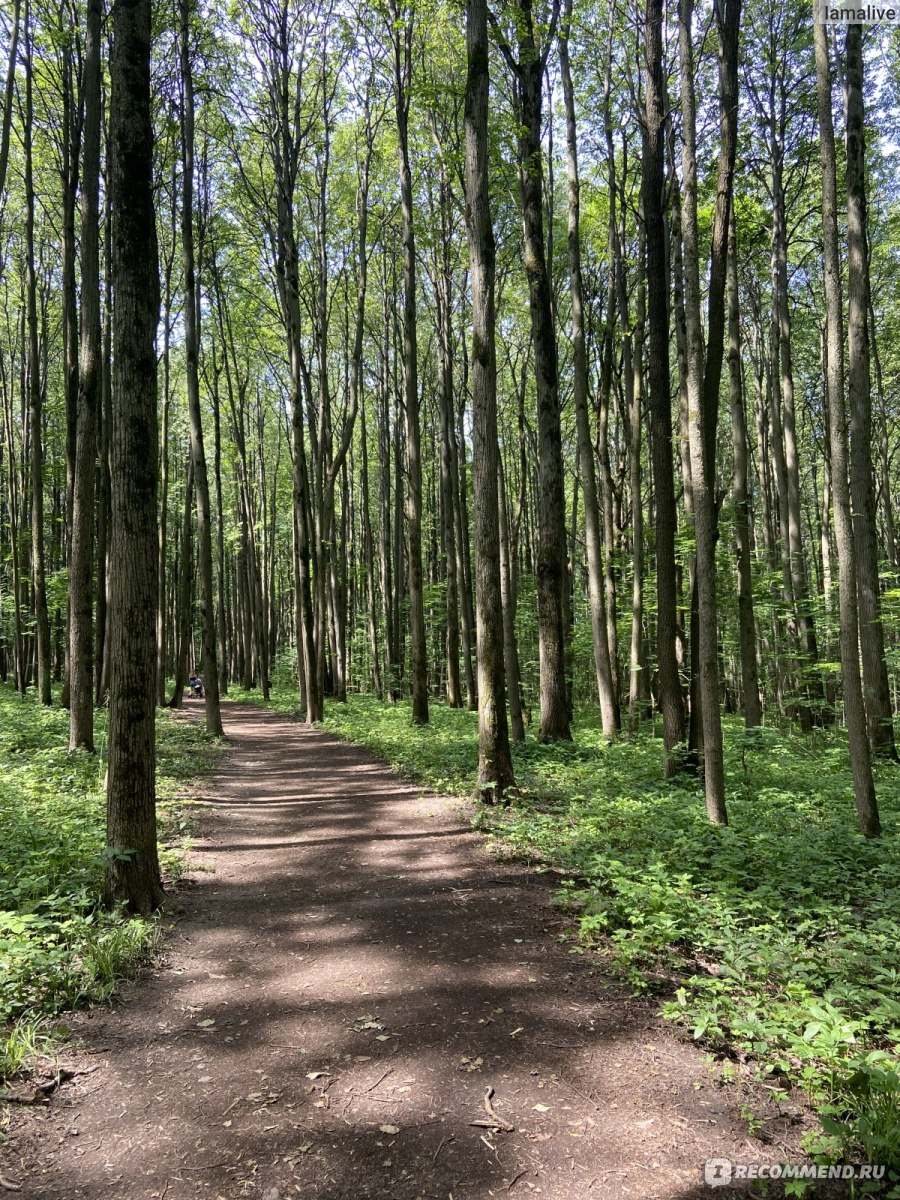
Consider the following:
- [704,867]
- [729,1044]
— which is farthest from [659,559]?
[729,1044]

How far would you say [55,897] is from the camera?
443cm

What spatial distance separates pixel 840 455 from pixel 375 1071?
5.50 m

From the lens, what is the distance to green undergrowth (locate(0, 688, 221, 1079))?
3.34 metres

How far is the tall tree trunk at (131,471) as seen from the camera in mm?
4496

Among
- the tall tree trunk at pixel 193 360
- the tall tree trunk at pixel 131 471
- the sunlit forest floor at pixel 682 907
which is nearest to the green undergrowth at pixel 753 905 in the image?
the sunlit forest floor at pixel 682 907

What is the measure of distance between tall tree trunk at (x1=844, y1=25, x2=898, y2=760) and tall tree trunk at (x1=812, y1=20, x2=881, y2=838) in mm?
509

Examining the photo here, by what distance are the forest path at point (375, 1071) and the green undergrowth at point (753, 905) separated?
30 cm

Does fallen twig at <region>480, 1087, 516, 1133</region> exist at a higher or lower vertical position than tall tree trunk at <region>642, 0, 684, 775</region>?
lower

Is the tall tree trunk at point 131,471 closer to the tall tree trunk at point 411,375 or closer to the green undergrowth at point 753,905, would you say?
the green undergrowth at point 753,905

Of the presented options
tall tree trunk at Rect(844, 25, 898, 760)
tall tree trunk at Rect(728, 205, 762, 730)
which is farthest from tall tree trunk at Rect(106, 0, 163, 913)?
tall tree trunk at Rect(728, 205, 762, 730)

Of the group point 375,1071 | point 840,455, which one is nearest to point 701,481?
point 840,455

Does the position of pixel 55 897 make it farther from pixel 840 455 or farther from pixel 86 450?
pixel 86 450

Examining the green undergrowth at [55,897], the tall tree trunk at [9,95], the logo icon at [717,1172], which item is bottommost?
the logo icon at [717,1172]

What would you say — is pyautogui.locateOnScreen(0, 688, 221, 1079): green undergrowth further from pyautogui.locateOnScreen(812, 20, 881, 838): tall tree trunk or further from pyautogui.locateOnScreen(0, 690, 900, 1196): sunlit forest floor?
pyautogui.locateOnScreen(812, 20, 881, 838): tall tree trunk
